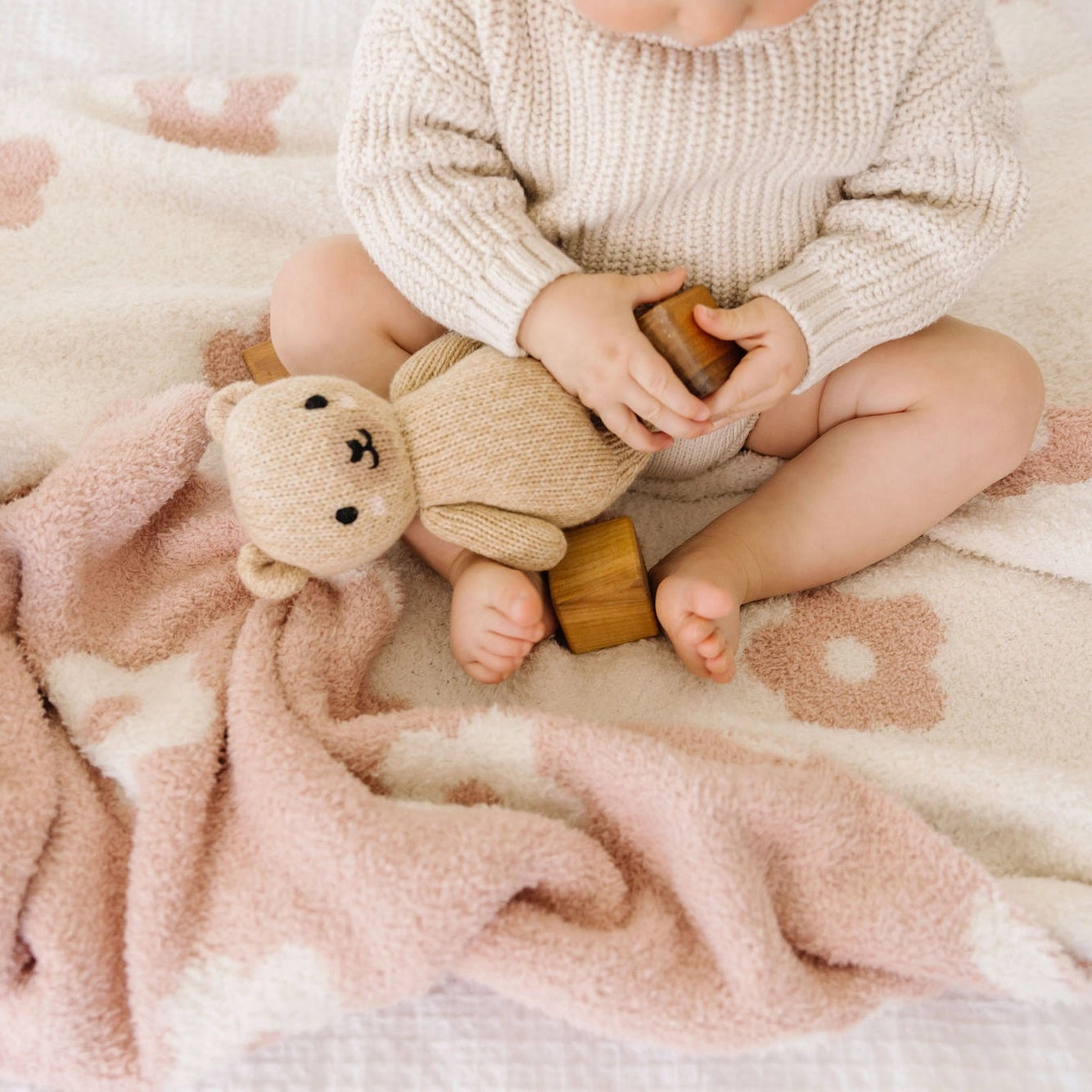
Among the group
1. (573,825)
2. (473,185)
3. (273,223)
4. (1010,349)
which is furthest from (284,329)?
(1010,349)

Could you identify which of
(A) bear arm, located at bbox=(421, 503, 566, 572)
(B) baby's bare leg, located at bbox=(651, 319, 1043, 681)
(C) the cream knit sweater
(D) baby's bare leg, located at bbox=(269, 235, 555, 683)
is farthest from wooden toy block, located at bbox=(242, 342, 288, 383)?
(B) baby's bare leg, located at bbox=(651, 319, 1043, 681)

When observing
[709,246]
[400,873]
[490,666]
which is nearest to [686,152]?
[709,246]

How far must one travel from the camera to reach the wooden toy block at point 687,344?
2.40 ft

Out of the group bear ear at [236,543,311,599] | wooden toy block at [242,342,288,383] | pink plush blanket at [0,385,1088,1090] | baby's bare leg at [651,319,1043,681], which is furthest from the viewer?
wooden toy block at [242,342,288,383]

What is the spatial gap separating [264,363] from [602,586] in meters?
0.38

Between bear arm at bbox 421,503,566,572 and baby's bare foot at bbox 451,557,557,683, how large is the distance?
0.02 meters

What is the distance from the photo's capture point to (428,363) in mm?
782

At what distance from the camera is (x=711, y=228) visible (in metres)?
0.81

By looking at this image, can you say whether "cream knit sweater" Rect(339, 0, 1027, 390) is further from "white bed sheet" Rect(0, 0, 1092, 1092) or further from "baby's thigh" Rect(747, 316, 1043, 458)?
"white bed sheet" Rect(0, 0, 1092, 1092)

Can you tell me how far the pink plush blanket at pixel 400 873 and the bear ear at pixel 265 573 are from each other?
42 mm

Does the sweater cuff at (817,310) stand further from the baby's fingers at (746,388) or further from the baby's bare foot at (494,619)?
the baby's bare foot at (494,619)

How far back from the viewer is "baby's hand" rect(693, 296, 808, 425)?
75 centimetres

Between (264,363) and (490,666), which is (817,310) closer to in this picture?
(490,666)

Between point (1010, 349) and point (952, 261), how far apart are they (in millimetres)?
107
